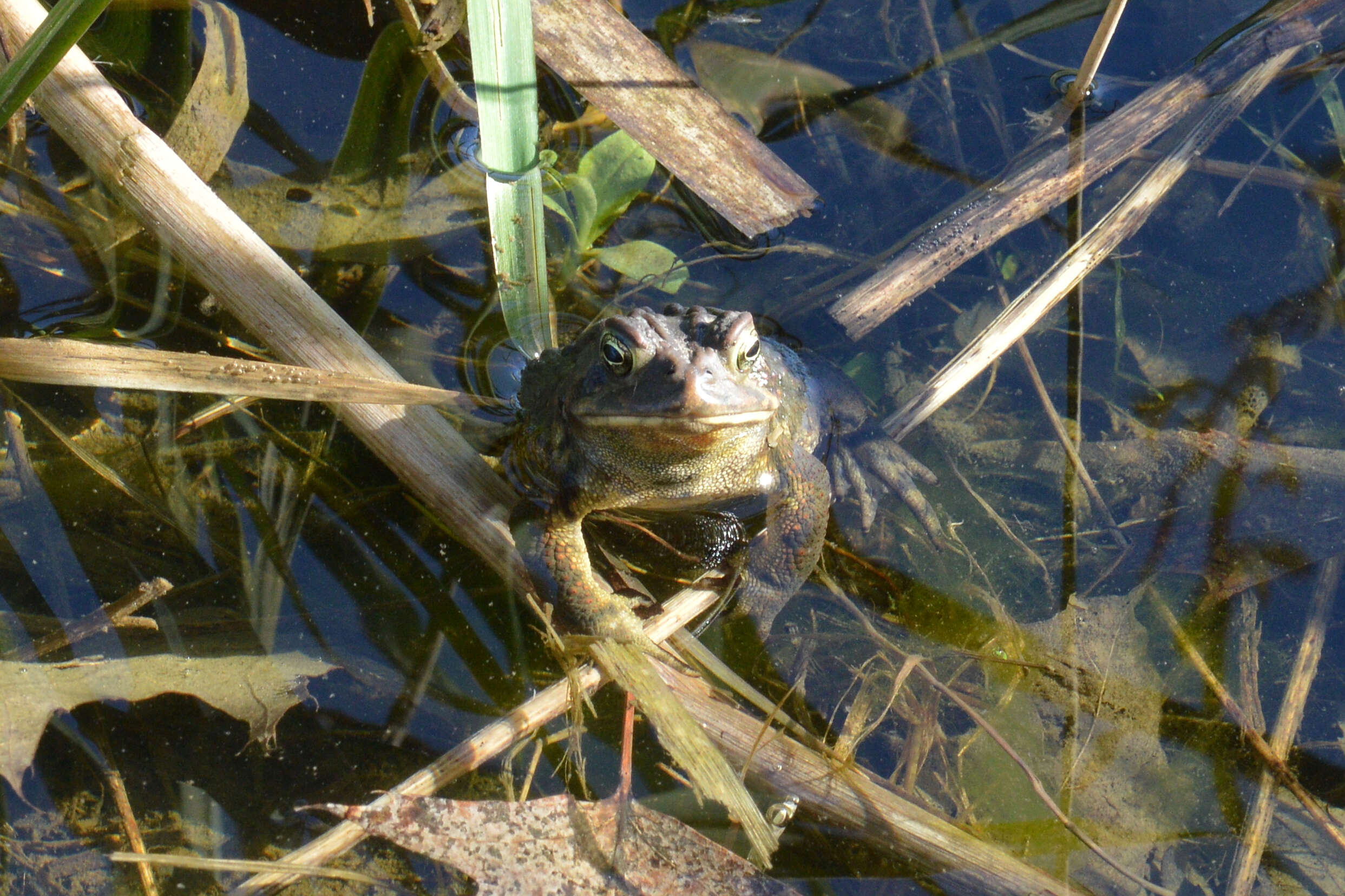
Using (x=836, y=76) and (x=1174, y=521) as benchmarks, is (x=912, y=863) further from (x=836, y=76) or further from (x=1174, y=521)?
(x=836, y=76)

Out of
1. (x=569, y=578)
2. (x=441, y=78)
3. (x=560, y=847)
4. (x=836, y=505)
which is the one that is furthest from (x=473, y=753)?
(x=441, y=78)

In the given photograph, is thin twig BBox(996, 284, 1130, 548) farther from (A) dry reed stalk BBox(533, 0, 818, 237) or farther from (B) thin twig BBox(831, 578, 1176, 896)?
(A) dry reed stalk BBox(533, 0, 818, 237)

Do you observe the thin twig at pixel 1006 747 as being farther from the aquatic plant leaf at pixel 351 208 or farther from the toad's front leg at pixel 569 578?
the aquatic plant leaf at pixel 351 208

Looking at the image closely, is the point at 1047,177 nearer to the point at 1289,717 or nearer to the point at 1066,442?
the point at 1066,442

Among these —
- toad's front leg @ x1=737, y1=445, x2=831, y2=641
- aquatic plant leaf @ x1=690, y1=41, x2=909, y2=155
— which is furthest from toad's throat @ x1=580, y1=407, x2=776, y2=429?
aquatic plant leaf @ x1=690, y1=41, x2=909, y2=155

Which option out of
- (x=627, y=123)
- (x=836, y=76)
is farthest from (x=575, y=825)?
(x=836, y=76)
